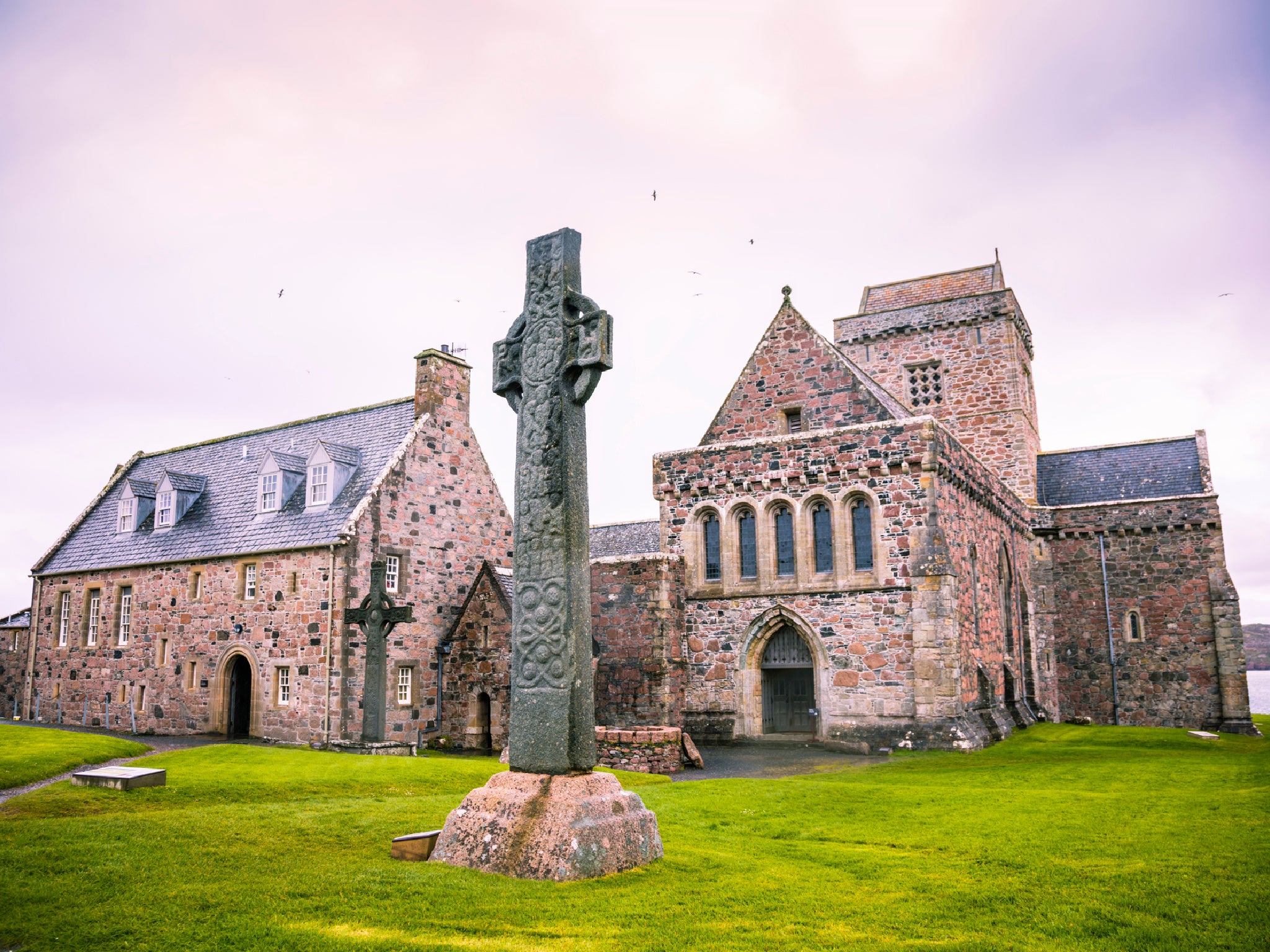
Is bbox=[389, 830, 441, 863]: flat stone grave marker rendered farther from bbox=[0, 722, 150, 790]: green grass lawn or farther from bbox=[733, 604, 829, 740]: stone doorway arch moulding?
bbox=[733, 604, 829, 740]: stone doorway arch moulding

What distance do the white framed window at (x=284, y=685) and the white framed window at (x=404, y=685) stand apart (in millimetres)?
2998

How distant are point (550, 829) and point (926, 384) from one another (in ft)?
115

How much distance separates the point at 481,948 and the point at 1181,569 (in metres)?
35.6

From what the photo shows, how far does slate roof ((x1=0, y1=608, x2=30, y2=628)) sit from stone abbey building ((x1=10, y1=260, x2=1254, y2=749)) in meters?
1.62

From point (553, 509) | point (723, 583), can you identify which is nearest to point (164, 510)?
point (723, 583)

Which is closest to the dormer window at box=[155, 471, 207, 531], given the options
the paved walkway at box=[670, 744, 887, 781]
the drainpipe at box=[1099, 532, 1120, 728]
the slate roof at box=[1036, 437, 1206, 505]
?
the paved walkway at box=[670, 744, 887, 781]

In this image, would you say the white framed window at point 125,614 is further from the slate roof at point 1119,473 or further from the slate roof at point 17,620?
the slate roof at point 1119,473

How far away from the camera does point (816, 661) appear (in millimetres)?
23766

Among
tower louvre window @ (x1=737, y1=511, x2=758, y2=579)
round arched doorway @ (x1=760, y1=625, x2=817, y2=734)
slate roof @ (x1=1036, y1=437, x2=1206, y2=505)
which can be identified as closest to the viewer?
round arched doorway @ (x1=760, y1=625, x2=817, y2=734)

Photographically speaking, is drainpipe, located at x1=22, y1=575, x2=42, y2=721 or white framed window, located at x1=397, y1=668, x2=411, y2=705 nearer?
white framed window, located at x1=397, y1=668, x2=411, y2=705

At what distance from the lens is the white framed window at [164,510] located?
Answer: 32.5 metres

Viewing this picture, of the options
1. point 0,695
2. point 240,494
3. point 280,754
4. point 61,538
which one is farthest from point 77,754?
point 0,695

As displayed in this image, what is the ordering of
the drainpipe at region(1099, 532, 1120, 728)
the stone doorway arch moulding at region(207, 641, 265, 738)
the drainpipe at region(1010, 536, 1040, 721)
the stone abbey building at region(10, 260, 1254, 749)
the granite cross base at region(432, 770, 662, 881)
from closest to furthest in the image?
the granite cross base at region(432, 770, 662, 881) < the stone abbey building at region(10, 260, 1254, 749) < the stone doorway arch moulding at region(207, 641, 265, 738) < the drainpipe at region(1010, 536, 1040, 721) < the drainpipe at region(1099, 532, 1120, 728)

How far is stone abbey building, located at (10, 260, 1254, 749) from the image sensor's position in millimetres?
23469
